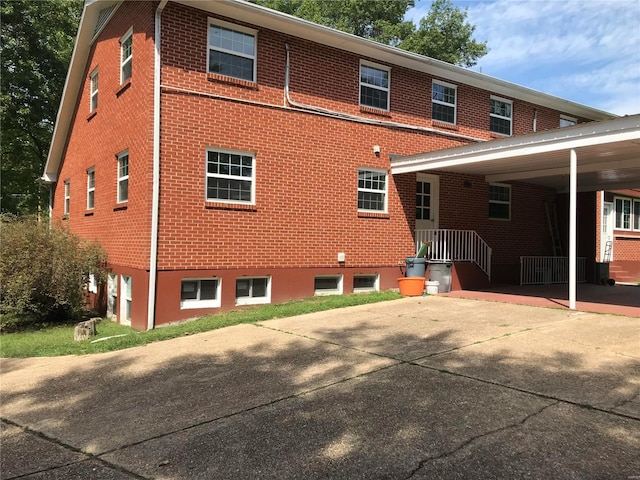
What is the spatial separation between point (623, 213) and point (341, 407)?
19.7 metres

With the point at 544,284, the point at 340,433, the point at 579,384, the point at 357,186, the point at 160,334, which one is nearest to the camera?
the point at 340,433

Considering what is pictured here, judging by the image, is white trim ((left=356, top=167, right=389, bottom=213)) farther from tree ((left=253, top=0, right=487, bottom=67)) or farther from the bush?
tree ((left=253, top=0, right=487, bottom=67))

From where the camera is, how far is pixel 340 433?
4.09 metres

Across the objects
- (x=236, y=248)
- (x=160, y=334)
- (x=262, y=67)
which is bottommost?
(x=160, y=334)

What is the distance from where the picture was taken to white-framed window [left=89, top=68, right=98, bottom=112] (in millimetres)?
14168

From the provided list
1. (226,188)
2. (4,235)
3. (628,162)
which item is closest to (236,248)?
(226,188)

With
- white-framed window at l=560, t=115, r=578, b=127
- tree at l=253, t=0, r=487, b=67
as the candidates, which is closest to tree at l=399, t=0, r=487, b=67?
tree at l=253, t=0, r=487, b=67

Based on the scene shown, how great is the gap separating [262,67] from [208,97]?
1524 mm

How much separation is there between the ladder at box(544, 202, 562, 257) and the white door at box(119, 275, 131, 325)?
13253 millimetres

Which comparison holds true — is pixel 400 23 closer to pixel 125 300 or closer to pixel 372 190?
pixel 372 190

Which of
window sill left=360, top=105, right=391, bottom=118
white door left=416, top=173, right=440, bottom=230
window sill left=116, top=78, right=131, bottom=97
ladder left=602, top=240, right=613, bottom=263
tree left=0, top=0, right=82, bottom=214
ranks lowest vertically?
ladder left=602, top=240, right=613, bottom=263

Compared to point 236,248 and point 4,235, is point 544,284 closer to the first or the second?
point 236,248

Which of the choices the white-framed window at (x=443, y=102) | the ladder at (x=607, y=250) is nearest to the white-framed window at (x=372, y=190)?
the white-framed window at (x=443, y=102)

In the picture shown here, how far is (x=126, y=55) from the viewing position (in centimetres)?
1172
